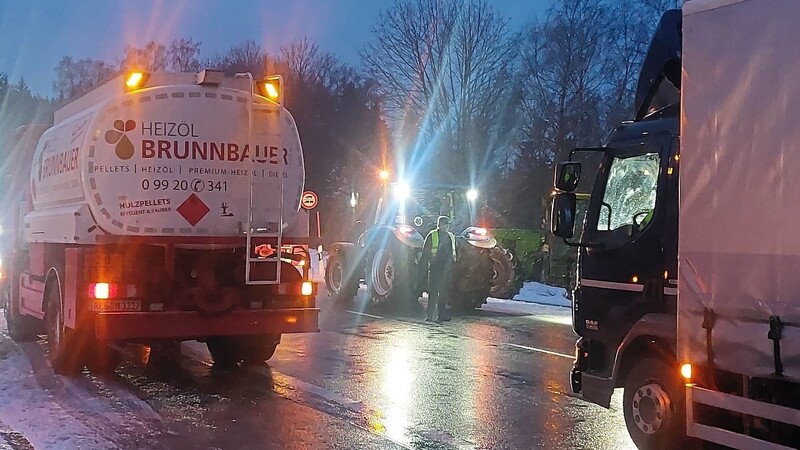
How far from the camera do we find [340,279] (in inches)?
810

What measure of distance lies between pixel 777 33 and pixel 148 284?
6.93 m

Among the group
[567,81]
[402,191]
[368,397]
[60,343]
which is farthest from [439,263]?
[567,81]

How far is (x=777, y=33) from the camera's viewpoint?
4898mm

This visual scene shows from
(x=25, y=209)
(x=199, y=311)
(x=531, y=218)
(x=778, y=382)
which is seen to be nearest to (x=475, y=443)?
(x=778, y=382)

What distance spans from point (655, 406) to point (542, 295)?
1574 cm

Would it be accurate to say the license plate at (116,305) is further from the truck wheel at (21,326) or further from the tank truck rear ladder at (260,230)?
the truck wheel at (21,326)

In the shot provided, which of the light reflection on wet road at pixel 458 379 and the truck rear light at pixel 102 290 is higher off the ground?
the truck rear light at pixel 102 290

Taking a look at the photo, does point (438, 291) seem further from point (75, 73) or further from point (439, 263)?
point (75, 73)

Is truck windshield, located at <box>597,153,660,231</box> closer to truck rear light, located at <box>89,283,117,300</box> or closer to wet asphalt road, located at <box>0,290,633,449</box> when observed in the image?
wet asphalt road, located at <box>0,290,633,449</box>

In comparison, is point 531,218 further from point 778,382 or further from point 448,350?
point 778,382

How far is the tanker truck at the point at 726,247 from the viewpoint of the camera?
4848mm

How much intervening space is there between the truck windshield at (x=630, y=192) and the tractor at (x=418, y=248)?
9993 mm

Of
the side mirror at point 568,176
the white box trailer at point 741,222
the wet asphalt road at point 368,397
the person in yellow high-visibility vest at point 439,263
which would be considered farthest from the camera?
the person in yellow high-visibility vest at point 439,263

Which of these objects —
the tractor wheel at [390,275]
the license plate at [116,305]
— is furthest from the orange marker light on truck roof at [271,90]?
the tractor wheel at [390,275]
